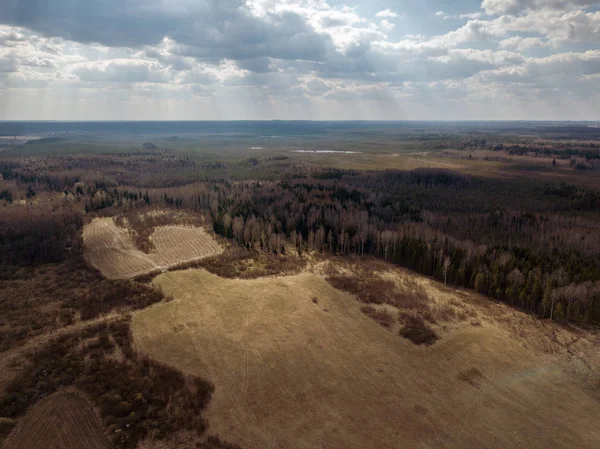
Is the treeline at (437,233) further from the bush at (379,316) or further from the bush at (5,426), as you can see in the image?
the bush at (5,426)

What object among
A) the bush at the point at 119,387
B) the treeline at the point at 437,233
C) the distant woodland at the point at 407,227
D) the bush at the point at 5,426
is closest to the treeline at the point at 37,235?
the distant woodland at the point at 407,227

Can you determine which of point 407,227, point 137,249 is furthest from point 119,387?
point 407,227

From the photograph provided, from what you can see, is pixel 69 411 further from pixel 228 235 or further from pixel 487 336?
pixel 228 235

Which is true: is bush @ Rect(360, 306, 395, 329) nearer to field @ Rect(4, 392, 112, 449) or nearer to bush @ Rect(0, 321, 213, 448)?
bush @ Rect(0, 321, 213, 448)

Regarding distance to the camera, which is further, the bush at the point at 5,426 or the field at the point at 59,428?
the bush at the point at 5,426

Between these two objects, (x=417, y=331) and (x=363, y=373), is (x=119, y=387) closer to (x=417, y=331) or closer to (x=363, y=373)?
(x=363, y=373)
